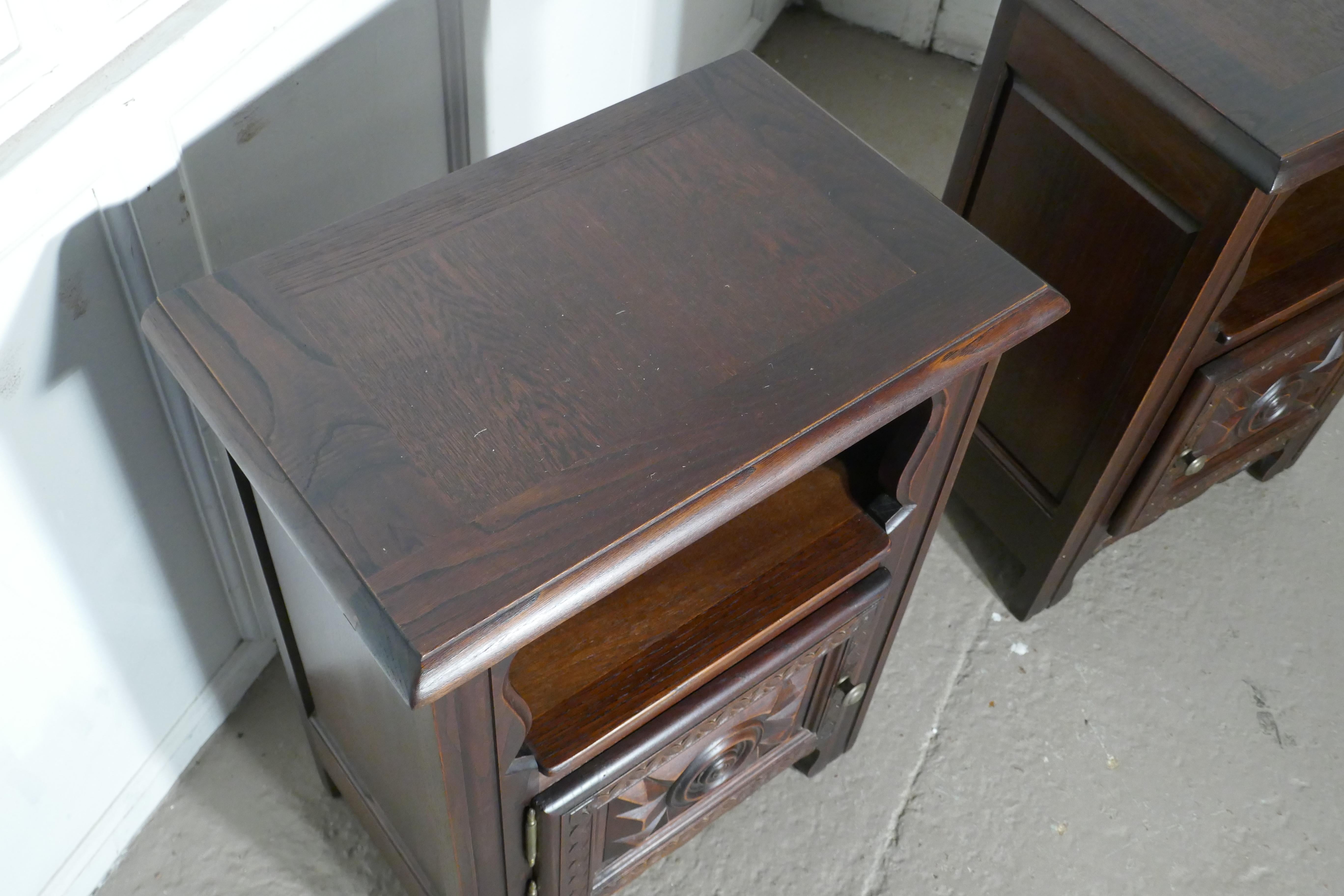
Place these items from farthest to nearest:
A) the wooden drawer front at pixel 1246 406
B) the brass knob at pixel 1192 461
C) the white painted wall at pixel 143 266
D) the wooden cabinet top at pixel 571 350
→ the brass knob at pixel 1192 461, the wooden drawer front at pixel 1246 406, the white painted wall at pixel 143 266, the wooden cabinet top at pixel 571 350

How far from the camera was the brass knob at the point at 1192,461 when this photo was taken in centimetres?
131

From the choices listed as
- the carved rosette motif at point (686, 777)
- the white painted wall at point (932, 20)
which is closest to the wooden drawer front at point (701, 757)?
the carved rosette motif at point (686, 777)

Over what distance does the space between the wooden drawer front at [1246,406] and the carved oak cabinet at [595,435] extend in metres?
0.40

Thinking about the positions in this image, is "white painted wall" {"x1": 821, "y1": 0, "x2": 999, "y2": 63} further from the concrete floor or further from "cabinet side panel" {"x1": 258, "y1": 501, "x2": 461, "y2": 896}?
"cabinet side panel" {"x1": 258, "y1": 501, "x2": 461, "y2": 896}

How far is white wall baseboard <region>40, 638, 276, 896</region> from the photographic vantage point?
1.17m

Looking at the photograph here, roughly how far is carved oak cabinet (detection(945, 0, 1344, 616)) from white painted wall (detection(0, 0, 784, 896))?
55 cm

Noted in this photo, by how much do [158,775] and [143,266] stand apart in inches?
24.5

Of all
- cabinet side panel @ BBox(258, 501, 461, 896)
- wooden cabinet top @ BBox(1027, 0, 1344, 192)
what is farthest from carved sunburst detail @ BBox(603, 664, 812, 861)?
wooden cabinet top @ BBox(1027, 0, 1344, 192)

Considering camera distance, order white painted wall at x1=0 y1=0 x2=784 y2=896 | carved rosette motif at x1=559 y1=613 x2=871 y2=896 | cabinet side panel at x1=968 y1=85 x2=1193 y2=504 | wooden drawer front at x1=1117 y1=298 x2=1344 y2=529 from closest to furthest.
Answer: white painted wall at x1=0 y1=0 x2=784 y2=896, carved rosette motif at x1=559 y1=613 x2=871 y2=896, cabinet side panel at x1=968 y1=85 x2=1193 y2=504, wooden drawer front at x1=1117 y1=298 x2=1344 y2=529

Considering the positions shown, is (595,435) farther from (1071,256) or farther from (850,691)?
(1071,256)

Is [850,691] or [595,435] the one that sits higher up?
[595,435]

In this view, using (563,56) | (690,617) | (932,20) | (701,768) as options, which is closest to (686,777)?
(701,768)

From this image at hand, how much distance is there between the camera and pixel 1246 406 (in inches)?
50.1

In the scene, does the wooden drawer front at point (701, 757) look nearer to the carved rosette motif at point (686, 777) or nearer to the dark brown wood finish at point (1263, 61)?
the carved rosette motif at point (686, 777)
